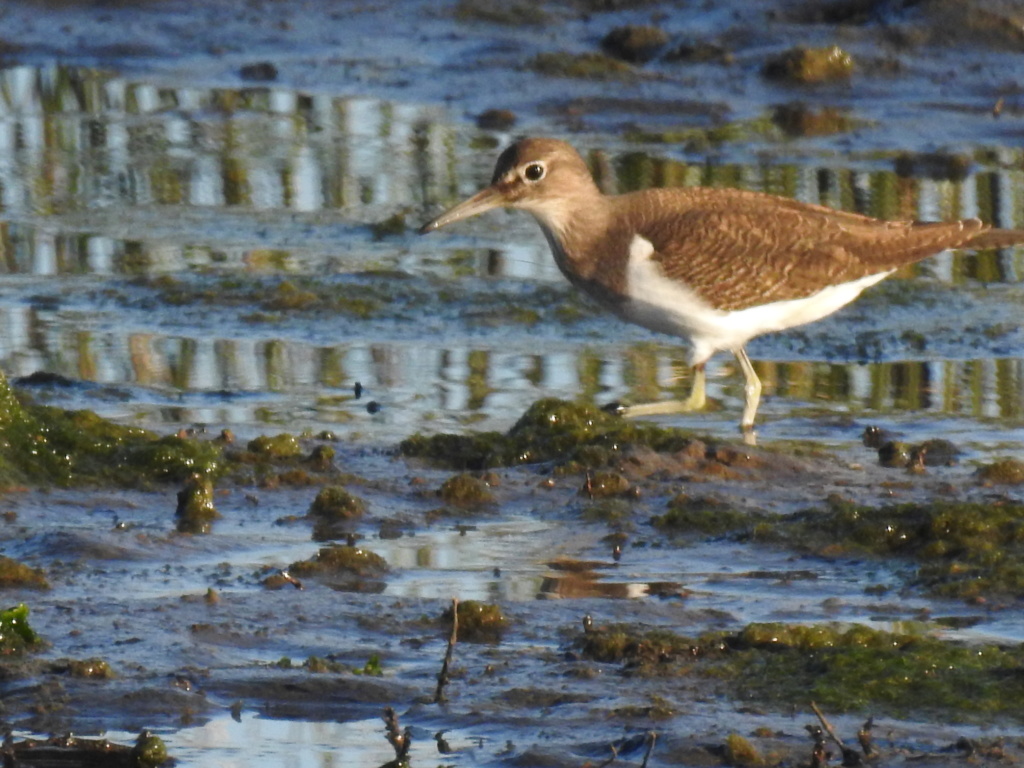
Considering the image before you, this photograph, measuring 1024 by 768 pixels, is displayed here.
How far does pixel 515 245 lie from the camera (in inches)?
398

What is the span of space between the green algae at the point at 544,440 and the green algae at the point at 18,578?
1.86m

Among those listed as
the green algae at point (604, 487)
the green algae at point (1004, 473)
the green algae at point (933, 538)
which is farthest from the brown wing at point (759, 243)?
the green algae at point (933, 538)

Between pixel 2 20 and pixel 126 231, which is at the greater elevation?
pixel 2 20

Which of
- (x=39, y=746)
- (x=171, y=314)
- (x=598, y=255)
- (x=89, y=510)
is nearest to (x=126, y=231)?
(x=171, y=314)

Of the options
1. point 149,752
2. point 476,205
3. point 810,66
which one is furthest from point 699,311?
point 810,66

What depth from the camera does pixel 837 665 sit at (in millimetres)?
4695

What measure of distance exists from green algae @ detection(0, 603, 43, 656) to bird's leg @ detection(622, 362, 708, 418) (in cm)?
323

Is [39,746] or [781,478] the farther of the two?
[781,478]

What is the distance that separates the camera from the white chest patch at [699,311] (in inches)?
288

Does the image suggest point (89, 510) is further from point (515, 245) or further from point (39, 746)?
point (515, 245)

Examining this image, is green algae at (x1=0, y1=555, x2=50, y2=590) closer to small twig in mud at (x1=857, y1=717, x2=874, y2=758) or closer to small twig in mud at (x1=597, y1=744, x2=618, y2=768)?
small twig in mud at (x1=597, y1=744, x2=618, y2=768)

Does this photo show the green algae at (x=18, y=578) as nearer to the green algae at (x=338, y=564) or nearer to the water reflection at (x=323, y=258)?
the green algae at (x=338, y=564)

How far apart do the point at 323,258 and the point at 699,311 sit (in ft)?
9.59

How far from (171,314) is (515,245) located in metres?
2.06
